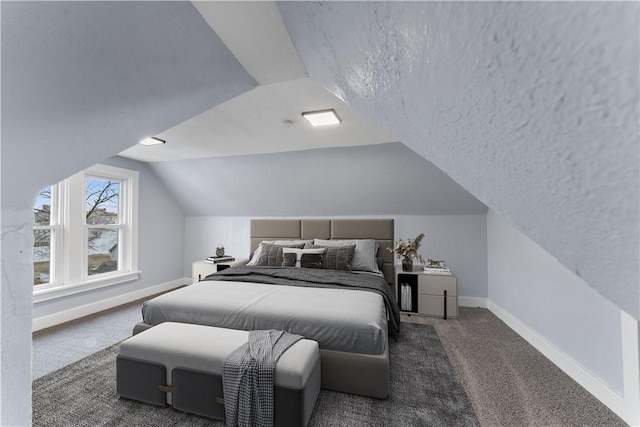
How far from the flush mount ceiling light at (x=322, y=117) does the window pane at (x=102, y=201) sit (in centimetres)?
319

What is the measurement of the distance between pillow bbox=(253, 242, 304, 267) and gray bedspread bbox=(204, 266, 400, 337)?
273 millimetres

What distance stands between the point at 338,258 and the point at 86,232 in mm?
3260

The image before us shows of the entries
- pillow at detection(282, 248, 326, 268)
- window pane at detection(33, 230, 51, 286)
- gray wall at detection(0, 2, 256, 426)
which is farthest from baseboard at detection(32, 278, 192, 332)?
gray wall at detection(0, 2, 256, 426)

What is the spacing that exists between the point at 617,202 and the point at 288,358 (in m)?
1.73

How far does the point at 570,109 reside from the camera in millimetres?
280

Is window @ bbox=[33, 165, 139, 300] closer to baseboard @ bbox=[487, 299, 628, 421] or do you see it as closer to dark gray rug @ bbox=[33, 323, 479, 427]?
dark gray rug @ bbox=[33, 323, 479, 427]

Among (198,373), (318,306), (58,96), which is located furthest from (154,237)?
(58,96)

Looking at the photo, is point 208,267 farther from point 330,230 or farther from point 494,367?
point 494,367

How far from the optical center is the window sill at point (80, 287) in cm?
302

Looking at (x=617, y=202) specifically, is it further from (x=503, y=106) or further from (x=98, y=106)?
(x=98, y=106)

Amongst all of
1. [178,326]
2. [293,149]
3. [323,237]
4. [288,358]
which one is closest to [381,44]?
[288,358]

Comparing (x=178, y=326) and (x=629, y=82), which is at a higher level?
(x=629, y=82)

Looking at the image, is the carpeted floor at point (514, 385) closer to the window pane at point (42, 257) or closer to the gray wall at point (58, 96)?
the gray wall at point (58, 96)

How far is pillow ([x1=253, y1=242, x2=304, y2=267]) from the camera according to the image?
3.70m
